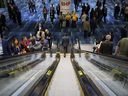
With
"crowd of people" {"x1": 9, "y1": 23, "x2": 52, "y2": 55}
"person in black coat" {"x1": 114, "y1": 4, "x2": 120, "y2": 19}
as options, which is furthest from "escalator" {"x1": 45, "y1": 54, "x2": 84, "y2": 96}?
"person in black coat" {"x1": 114, "y1": 4, "x2": 120, "y2": 19}

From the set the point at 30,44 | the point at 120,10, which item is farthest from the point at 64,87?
the point at 120,10

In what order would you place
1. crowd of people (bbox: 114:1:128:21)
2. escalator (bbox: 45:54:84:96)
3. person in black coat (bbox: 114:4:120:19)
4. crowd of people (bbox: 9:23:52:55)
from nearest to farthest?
1. escalator (bbox: 45:54:84:96)
2. crowd of people (bbox: 9:23:52:55)
3. crowd of people (bbox: 114:1:128:21)
4. person in black coat (bbox: 114:4:120:19)

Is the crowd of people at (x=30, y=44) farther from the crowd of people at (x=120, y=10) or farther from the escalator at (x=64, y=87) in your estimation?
the escalator at (x=64, y=87)

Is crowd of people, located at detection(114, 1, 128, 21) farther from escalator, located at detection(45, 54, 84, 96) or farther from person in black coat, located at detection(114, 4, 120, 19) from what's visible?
escalator, located at detection(45, 54, 84, 96)

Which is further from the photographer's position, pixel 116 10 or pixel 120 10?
pixel 120 10

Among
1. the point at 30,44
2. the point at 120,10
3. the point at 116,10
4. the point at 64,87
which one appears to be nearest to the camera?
the point at 64,87

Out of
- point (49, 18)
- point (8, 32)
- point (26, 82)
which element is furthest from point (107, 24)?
point (26, 82)

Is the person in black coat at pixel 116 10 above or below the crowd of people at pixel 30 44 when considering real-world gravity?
above

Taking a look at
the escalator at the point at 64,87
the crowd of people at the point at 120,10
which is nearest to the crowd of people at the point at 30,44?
the crowd of people at the point at 120,10

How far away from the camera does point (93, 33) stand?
28391 millimetres

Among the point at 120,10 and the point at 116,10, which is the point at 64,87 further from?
the point at 120,10

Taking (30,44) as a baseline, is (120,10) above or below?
above

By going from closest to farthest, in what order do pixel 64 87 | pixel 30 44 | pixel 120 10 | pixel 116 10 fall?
pixel 64 87 < pixel 30 44 < pixel 116 10 < pixel 120 10

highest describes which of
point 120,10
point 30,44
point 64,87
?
point 120,10
